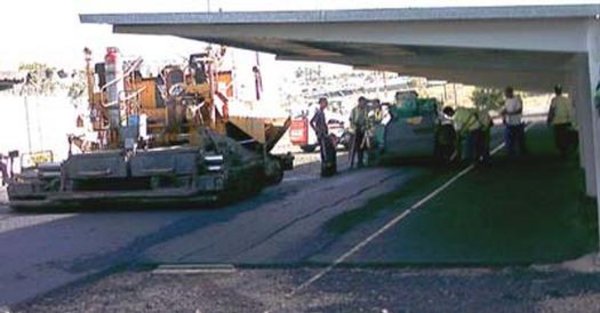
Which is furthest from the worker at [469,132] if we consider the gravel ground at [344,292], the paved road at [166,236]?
the gravel ground at [344,292]

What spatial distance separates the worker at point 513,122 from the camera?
23.3 meters

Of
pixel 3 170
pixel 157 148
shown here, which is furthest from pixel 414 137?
pixel 3 170

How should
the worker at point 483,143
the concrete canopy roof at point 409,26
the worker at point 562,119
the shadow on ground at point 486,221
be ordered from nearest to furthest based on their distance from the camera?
the concrete canopy roof at point 409,26
the shadow on ground at point 486,221
the worker at point 562,119
the worker at point 483,143

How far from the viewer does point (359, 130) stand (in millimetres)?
24828

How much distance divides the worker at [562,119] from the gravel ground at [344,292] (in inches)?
543

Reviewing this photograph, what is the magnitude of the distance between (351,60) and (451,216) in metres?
5.61

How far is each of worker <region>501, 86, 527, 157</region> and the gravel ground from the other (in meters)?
13.7

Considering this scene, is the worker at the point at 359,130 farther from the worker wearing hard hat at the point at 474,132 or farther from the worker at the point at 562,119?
the worker at the point at 562,119

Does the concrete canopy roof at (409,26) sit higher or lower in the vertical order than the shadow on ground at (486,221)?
higher

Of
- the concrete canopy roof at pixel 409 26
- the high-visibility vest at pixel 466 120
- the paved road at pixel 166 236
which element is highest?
the concrete canopy roof at pixel 409 26

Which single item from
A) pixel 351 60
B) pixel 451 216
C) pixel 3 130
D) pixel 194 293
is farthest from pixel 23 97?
pixel 194 293

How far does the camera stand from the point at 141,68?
19953 millimetres

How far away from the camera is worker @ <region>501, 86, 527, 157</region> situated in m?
23.3

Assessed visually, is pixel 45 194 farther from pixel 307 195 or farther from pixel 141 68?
pixel 307 195
